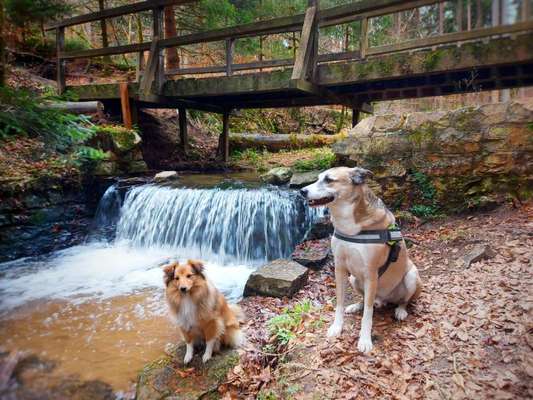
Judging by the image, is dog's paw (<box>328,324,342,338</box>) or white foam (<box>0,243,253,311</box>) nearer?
dog's paw (<box>328,324,342,338</box>)

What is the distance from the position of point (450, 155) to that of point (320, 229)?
2393mm

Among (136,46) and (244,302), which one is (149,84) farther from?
(244,302)

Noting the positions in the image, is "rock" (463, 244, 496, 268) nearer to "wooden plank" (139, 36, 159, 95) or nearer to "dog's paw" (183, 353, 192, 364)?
"dog's paw" (183, 353, 192, 364)

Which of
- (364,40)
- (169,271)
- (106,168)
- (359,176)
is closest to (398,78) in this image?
(364,40)

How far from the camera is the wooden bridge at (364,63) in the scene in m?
5.32

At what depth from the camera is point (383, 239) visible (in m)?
2.70

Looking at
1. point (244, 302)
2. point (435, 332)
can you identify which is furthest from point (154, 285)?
point (435, 332)

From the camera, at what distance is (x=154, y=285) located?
5406mm

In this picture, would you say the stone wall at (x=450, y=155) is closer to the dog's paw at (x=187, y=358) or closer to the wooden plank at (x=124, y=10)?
the dog's paw at (x=187, y=358)

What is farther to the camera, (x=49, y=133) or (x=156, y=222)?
(x=156, y=222)

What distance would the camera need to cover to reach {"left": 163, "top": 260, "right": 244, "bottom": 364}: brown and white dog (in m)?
3.00

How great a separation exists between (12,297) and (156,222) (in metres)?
2.78

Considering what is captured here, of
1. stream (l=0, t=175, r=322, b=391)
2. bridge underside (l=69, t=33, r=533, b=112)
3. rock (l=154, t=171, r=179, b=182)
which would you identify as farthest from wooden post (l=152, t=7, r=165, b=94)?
stream (l=0, t=175, r=322, b=391)

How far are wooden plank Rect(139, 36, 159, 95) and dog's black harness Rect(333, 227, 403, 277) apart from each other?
281 inches
